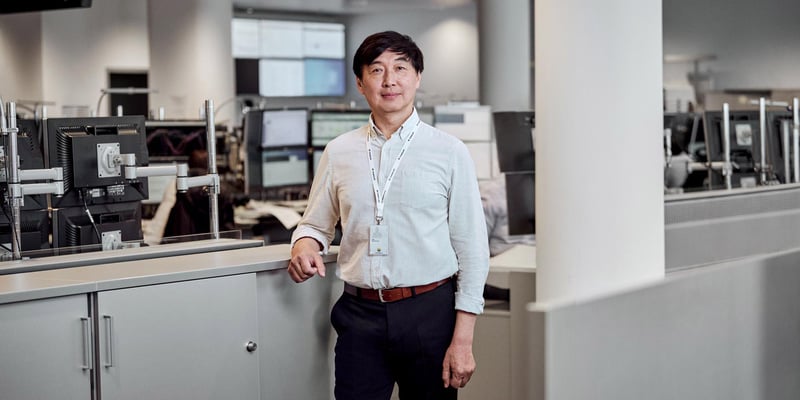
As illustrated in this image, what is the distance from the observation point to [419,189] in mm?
2229

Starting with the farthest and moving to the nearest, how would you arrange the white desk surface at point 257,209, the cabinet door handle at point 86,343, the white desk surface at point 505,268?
the white desk surface at point 257,209 < the white desk surface at point 505,268 < the cabinet door handle at point 86,343

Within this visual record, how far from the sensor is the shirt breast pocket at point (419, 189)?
2.23m

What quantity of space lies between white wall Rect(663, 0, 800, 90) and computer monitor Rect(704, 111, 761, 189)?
6.02 meters

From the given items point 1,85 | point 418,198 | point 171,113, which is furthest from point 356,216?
point 1,85

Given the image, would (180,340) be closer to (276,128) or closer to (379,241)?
(379,241)

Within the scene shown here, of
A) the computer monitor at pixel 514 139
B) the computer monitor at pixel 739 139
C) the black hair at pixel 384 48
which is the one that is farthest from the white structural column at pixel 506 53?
the black hair at pixel 384 48

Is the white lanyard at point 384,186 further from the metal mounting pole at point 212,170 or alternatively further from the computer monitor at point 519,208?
the computer monitor at point 519,208

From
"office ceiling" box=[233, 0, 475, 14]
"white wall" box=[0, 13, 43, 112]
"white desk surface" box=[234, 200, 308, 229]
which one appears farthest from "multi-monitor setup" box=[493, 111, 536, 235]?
"office ceiling" box=[233, 0, 475, 14]

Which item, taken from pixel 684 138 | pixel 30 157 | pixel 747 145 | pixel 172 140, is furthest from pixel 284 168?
pixel 30 157

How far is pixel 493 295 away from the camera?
3.35 m

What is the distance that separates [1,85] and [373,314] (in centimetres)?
1256

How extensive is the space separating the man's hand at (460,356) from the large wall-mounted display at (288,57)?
48.4 ft

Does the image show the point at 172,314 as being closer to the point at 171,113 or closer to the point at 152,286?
the point at 152,286

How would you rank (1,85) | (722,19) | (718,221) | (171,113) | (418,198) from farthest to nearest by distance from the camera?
1. (1,85)
2. (722,19)
3. (171,113)
4. (418,198)
5. (718,221)
